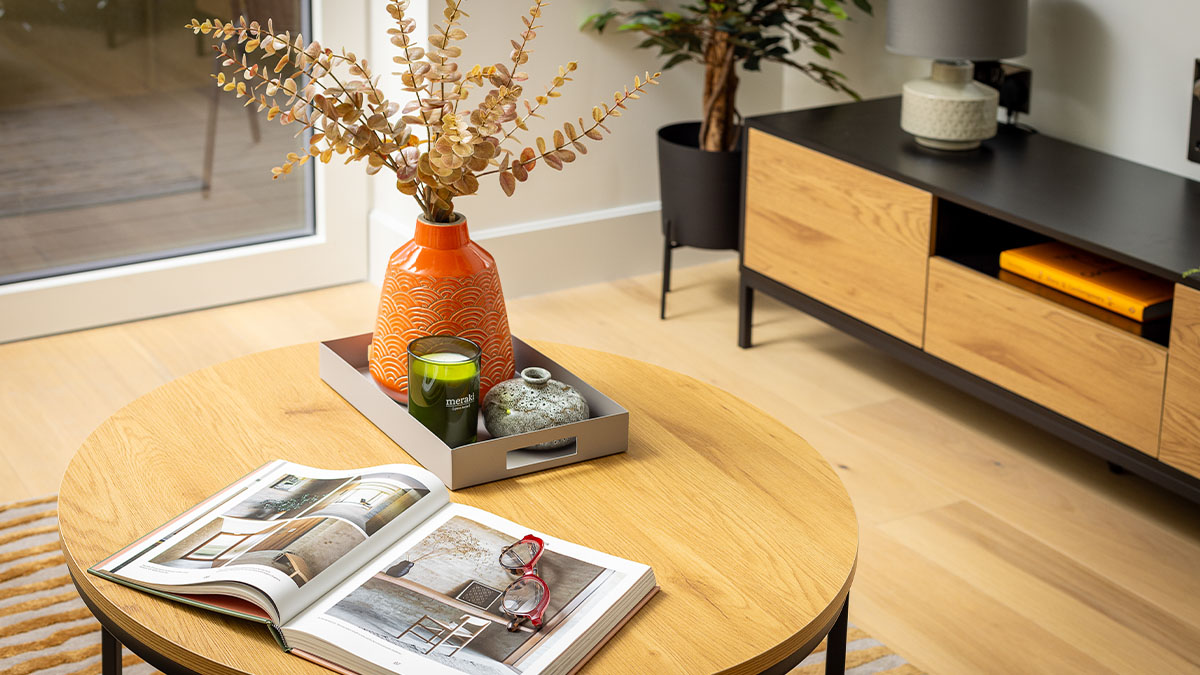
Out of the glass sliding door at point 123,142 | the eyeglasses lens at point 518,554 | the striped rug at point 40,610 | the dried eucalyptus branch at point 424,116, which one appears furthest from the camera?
the glass sliding door at point 123,142

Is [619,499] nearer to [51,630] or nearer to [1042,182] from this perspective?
[51,630]

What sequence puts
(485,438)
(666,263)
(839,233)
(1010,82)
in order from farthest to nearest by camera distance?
(666,263) → (1010,82) → (839,233) → (485,438)

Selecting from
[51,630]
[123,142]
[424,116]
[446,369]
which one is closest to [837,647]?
[446,369]

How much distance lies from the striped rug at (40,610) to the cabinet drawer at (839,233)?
5.14 ft

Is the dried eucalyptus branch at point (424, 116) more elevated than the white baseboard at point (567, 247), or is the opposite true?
the dried eucalyptus branch at point (424, 116)

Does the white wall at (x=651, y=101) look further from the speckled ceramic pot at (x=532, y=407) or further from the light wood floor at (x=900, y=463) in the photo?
the speckled ceramic pot at (x=532, y=407)

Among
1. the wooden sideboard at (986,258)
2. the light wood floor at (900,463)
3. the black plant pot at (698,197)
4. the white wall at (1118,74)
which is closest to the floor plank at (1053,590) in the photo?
the light wood floor at (900,463)

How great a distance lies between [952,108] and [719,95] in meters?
0.62

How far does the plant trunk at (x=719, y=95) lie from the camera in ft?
9.59

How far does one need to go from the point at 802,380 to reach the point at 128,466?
1.67m

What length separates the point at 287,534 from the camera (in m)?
1.27

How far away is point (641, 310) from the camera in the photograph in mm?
3176

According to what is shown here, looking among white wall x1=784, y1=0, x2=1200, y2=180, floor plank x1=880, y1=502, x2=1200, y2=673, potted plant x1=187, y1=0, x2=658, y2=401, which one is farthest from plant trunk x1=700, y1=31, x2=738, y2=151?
potted plant x1=187, y1=0, x2=658, y2=401

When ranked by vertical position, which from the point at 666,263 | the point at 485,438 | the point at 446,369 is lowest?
the point at 666,263
